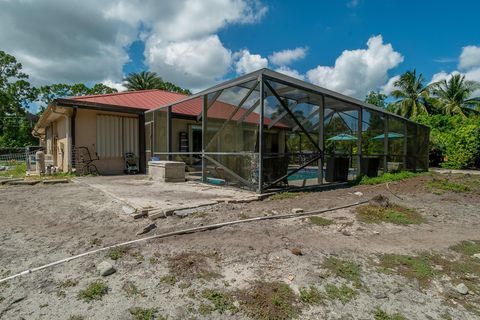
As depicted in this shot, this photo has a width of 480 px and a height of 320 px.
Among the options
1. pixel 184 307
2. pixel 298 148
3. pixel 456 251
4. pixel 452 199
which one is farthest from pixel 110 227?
pixel 452 199

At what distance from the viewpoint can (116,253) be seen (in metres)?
2.69

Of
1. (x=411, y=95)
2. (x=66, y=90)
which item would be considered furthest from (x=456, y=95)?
(x=66, y=90)

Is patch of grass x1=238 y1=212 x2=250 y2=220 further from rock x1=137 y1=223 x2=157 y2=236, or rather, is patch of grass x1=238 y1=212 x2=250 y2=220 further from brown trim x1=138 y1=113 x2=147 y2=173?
brown trim x1=138 y1=113 x2=147 y2=173

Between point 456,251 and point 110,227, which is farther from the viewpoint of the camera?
point 110,227

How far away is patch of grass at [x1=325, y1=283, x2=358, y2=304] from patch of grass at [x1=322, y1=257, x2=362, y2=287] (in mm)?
133

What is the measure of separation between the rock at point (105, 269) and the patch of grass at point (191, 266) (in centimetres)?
52

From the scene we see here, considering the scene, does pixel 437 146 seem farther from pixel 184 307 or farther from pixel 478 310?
pixel 184 307

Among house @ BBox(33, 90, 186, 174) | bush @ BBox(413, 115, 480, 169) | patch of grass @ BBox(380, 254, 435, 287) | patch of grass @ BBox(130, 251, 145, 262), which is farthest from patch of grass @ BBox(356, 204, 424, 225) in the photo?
bush @ BBox(413, 115, 480, 169)

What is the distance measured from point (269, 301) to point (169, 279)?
91 centimetres

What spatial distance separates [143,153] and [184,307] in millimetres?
10036

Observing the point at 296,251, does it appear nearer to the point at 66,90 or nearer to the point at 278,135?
the point at 278,135

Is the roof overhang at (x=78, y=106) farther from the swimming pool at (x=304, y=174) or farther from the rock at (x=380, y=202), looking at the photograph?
the rock at (x=380, y=202)

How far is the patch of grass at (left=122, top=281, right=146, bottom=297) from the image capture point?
203 centimetres

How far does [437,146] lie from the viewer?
17.0 metres
